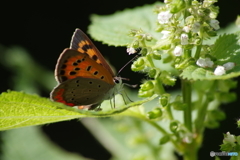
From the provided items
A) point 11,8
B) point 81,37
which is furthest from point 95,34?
point 11,8

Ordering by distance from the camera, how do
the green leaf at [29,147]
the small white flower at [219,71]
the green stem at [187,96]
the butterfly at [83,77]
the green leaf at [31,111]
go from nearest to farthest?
the green leaf at [31,111]
the small white flower at [219,71]
the green stem at [187,96]
the butterfly at [83,77]
the green leaf at [29,147]

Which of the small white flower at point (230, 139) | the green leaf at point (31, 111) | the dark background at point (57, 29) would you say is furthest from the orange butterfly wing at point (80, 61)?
the dark background at point (57, 29)

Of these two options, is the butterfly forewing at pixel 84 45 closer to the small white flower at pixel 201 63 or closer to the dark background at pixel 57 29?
the small white flower at pixel 201 63

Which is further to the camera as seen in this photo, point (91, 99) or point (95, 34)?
point (95, 34)

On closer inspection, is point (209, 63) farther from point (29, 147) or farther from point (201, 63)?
point (29, 147)

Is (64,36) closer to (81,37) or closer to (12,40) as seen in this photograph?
(12,40)
